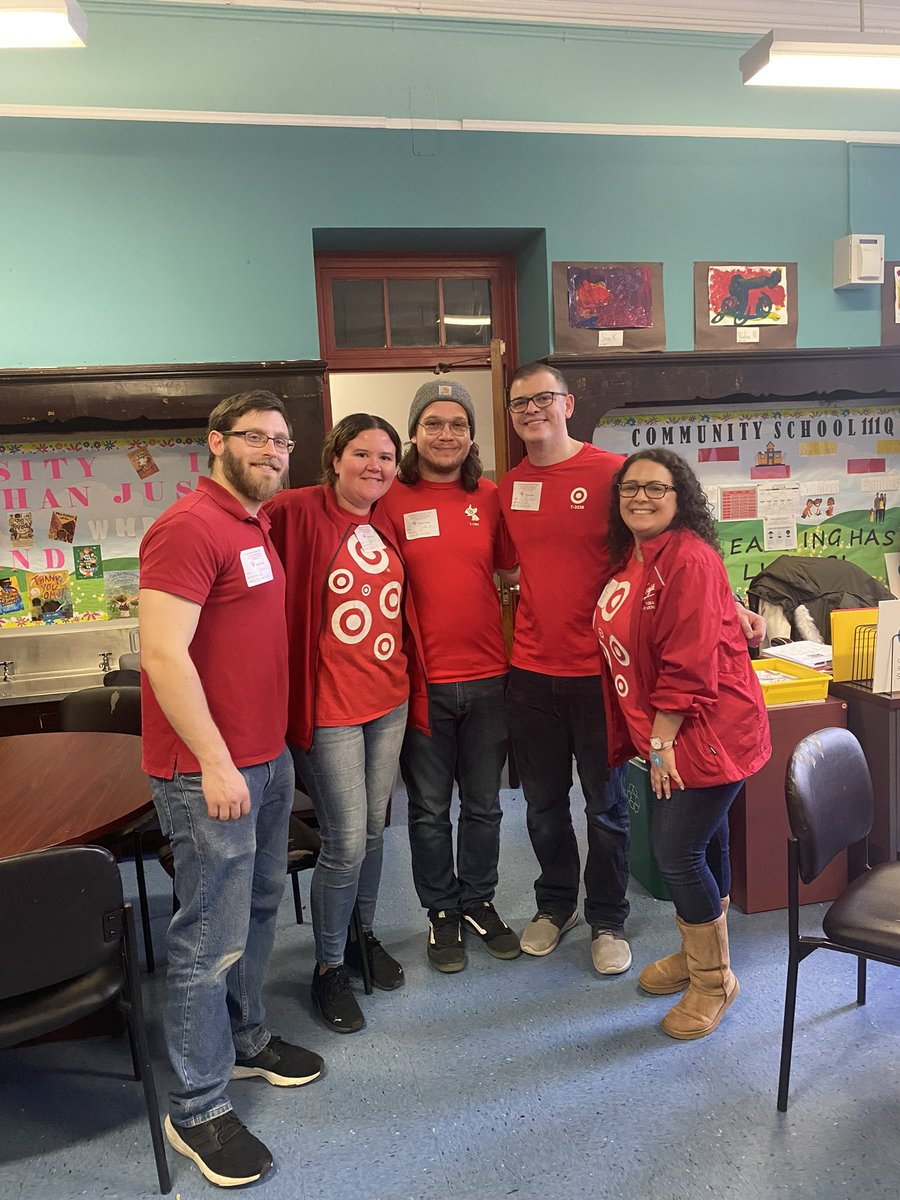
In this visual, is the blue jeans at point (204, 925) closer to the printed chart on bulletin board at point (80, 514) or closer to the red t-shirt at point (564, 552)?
the red t-shirt at point (564, 552)

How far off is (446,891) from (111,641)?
212cm

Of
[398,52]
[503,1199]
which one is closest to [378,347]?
[398,52]

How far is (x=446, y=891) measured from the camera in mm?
2555

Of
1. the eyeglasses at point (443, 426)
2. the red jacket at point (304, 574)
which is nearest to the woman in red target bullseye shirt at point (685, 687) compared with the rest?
the eyeglasses at point (443, 426)

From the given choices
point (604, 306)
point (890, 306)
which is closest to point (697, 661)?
point (604, 306)

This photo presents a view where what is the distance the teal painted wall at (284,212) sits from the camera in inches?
135

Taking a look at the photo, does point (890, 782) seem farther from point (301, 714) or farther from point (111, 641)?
point (111, 641)

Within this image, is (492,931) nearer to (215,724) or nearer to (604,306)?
(215,724)

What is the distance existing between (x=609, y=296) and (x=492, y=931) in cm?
285

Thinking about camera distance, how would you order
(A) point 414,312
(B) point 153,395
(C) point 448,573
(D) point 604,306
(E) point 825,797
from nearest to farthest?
(E) point 825,797 → (C) point 448,573 → (B) point 153,395 → (D) point 604,306 → (A) point 414,312

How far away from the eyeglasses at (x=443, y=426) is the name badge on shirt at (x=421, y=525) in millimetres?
223

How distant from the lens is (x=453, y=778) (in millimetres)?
2514

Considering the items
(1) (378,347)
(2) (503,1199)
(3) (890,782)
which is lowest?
(2) (503,1199)

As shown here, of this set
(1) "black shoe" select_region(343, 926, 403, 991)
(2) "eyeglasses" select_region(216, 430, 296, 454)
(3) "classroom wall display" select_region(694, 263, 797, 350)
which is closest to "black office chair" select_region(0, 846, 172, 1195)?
(1) "black shoe" select_region(343, 926, 403, 991)
